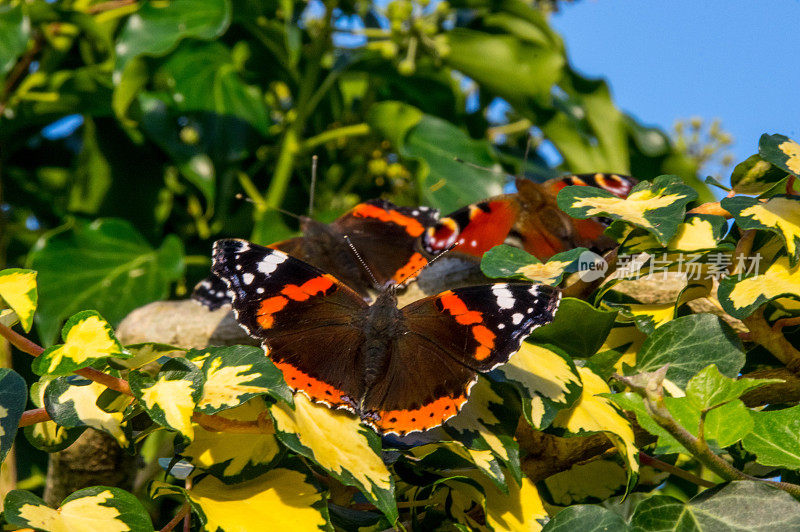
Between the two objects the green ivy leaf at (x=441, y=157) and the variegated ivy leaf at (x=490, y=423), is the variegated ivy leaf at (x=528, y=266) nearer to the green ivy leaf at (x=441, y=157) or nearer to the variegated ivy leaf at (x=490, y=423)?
the variegated ivy leaf at (x=490, y=423)

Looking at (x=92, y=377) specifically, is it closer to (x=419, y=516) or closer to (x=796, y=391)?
(x=419, y=516)

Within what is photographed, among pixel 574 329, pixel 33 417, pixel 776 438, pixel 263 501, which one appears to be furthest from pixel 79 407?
pixel 776 438

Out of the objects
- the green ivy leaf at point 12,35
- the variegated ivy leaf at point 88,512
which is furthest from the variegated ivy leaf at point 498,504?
the green ivy leaf at point 12,35

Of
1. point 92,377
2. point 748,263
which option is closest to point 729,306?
point 748,263

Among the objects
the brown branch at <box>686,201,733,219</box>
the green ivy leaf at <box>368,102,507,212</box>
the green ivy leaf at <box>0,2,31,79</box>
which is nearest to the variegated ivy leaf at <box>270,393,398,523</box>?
the brown branch at <box>686,201,733,219</box>

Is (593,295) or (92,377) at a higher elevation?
(593,295)

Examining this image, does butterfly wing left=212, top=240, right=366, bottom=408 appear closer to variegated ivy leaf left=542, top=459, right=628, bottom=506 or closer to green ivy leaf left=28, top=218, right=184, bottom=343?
variegated ivy leaf left=542, top=459, right=628, bottom=506
